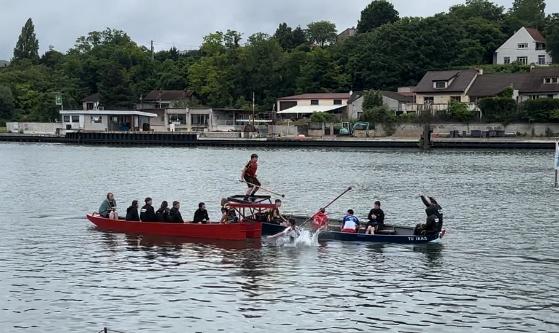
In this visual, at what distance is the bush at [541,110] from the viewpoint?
103m

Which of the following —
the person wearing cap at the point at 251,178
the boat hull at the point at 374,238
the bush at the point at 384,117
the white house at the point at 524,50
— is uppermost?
the white house at the point at 524,50

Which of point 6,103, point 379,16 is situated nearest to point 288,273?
point 6,103

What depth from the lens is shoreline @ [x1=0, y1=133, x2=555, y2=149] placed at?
101625 mm

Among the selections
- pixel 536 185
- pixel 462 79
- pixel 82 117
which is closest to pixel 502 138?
pixel 462 79

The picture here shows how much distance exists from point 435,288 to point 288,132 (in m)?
100

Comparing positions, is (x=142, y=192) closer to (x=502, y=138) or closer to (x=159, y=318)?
(x=159, y=318)

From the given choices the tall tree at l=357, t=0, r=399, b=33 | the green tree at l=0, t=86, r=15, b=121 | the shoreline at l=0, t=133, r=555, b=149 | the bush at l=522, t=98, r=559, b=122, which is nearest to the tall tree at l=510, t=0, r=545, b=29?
the tall tree at l=357, t=0, r=399, b=33

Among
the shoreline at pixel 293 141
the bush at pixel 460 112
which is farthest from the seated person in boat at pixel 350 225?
the bush at pixel 460 112

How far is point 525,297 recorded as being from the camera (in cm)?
2334

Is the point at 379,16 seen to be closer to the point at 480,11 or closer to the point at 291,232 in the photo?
the point at 480,11

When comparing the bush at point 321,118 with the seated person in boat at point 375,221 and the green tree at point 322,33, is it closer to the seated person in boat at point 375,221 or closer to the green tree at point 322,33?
the green tree at point 322,33

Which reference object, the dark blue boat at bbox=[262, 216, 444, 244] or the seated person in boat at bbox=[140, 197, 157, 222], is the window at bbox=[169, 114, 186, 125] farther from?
the dark blue boat at bbox=[262, 216, 444, 244]

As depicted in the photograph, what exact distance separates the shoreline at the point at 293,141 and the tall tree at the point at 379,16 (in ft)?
179

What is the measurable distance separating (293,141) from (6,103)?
226 feet
